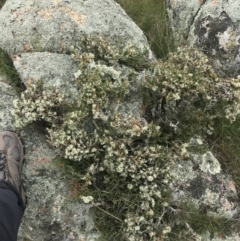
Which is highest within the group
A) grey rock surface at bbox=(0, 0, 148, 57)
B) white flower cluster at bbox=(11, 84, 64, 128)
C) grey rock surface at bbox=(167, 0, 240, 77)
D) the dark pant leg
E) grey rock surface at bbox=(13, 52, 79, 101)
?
grey rock surface at bbox=(167, 0, 240, 77)

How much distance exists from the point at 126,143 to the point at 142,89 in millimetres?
922

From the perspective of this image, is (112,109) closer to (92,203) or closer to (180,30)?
(92,203)

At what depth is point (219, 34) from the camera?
5.93m

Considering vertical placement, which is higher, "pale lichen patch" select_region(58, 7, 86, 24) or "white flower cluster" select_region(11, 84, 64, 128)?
"pale lichen patch" select_region(58, 7, 86, 24)

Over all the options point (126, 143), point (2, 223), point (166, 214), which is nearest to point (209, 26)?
point (126, 143)

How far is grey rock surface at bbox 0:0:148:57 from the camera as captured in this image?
5.78m

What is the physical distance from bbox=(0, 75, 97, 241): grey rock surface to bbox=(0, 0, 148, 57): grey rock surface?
1.66 metres

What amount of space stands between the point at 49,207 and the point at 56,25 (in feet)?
8.87

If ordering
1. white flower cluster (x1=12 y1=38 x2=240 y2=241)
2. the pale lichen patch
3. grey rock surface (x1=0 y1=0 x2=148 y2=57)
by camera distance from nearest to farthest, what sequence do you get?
white flower cluster (x1=12 y1=38 x2=240 y2=241) → grey rock surface (x1=0 y1=0 x2=148 y2=57) → the pale lichen patch

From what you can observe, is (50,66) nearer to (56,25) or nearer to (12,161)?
(56,25)

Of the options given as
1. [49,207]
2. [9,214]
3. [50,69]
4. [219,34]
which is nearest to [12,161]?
[49,207]

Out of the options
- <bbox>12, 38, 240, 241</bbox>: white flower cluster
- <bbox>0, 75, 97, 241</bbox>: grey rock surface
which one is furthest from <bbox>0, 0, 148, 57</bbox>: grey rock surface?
<bbox>0, 75, 97, 241</bbox>: grey rock surface

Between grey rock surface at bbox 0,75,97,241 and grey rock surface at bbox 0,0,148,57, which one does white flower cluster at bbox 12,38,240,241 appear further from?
grey rock surface at bbox 0,0,148,57

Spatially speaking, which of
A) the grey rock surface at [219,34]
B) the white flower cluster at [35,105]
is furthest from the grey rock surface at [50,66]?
the grey rock surface at [219,34]
